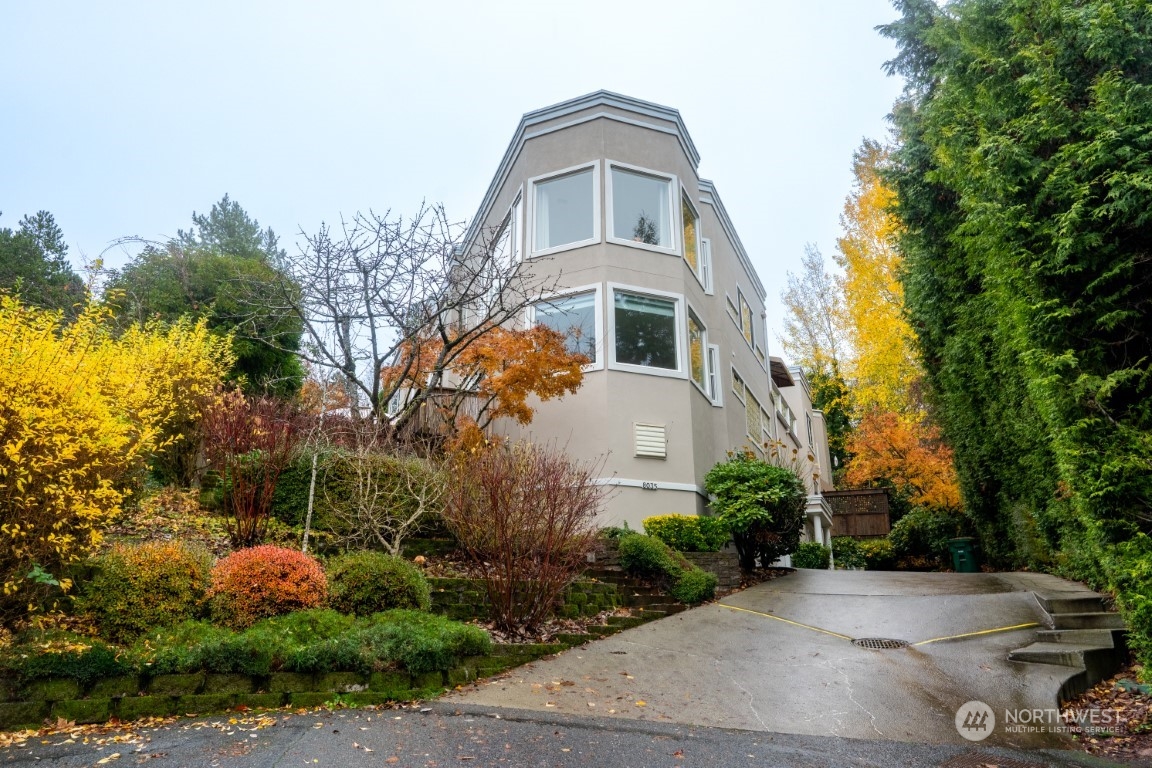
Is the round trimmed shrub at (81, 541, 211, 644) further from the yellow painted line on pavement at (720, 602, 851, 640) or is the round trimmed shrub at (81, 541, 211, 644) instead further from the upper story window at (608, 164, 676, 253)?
the upper story window at (608, 164, 676, 253)

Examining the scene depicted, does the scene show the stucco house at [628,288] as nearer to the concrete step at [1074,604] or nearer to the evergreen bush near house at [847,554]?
the concrete step at [1074,604]

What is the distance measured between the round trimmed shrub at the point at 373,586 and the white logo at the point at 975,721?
16.4 ft

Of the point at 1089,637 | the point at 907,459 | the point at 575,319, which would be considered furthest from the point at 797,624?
the point at 907,459

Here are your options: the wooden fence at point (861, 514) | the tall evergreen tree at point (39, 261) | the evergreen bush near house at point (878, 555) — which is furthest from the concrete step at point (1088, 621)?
the tall evergreen tree at point (39, 261)

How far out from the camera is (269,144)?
23359 millimetres

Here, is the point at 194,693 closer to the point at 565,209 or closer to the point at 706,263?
the point at 565,209

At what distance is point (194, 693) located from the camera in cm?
531

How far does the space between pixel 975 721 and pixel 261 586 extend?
629 cm

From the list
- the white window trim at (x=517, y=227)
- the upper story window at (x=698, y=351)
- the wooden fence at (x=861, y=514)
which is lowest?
the wooden fence at (x=861, y=514)

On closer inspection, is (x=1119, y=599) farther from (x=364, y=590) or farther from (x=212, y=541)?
(x=212, y=541)

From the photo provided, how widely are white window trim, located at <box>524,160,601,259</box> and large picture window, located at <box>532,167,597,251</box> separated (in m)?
0.03

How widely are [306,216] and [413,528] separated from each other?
5.49 metres

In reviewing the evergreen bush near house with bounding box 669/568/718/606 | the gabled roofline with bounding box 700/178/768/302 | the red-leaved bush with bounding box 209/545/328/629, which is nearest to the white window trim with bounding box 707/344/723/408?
the gabled roofline with bounding box 700/178/768/302

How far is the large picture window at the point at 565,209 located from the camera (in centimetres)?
1443
